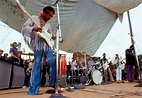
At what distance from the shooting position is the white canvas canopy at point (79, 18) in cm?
802

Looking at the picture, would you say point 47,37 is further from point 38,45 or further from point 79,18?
point 79,18

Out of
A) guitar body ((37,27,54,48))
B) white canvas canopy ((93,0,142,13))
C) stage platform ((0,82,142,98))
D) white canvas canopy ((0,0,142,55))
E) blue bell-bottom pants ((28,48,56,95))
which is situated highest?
white canvas canopy ((93,0,142,13))

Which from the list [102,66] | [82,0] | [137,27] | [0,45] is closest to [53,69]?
[137,27]

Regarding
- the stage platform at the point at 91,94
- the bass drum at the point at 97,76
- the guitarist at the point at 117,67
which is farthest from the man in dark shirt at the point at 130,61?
the stage platform at the point at 91,94

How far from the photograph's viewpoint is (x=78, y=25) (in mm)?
9125

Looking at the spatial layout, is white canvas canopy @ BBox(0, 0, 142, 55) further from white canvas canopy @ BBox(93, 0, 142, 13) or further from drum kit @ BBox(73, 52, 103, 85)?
drum kit @ BBox(73, 52, 103, 85)

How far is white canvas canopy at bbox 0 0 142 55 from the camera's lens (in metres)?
8.02

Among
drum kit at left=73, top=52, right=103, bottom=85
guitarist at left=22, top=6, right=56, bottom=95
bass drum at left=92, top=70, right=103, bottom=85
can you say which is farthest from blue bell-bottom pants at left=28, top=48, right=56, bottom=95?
bass drum at left=92, top=70, right=103, bottom=85

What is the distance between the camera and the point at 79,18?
8898 mm

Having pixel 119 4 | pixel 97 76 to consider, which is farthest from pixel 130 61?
pixel 119 4

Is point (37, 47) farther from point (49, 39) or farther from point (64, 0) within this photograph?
point (64, 0)

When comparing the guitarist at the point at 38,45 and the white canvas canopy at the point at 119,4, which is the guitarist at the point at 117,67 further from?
the guitarist at the point at 38,45

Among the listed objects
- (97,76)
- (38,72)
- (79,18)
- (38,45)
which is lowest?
(38,72)

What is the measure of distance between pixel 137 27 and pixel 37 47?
2937 mm
